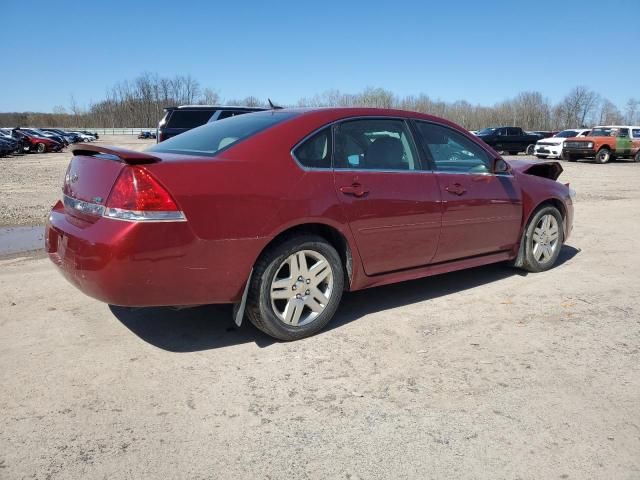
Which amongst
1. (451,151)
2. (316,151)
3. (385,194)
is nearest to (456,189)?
(451,151)

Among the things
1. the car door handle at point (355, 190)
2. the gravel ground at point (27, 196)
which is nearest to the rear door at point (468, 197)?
the car door handle at point (355, 190)

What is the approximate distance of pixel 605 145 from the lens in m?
25.9

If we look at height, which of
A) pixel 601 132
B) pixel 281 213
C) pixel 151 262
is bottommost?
pixel 151 262

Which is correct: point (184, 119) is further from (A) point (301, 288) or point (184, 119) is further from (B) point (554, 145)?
(B) point (554, 145)

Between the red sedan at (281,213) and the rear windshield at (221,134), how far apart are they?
Result: 2 cm

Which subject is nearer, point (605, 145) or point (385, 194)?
point (385, 194)

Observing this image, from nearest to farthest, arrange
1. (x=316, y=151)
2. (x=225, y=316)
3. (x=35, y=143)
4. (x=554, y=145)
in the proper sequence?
(x=316, y=151) < (x=225, y=316) < (x=554, y=145) < (x=35, y=143)

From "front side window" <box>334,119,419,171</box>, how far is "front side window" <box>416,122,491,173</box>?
0.21m

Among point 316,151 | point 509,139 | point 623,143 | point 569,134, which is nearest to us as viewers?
point 316,151

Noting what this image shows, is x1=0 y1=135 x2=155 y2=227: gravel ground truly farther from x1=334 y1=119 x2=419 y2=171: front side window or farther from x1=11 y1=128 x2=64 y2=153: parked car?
x1=11 y1=128 x2=64 y2=153: parked car

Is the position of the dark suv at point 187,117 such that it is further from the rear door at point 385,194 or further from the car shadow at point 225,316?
the rear door at point 385,194

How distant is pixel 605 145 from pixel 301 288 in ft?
87.7

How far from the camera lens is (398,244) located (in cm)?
404

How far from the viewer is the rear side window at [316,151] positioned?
360cm
